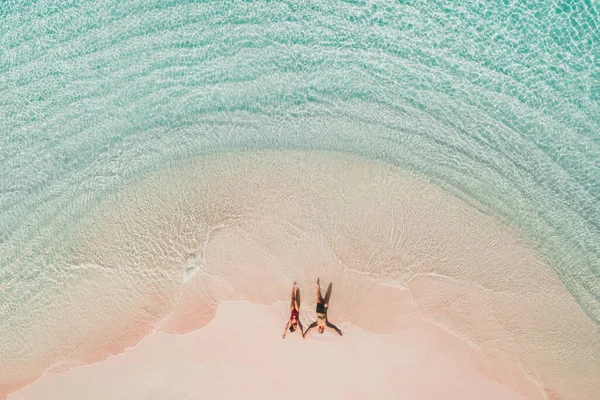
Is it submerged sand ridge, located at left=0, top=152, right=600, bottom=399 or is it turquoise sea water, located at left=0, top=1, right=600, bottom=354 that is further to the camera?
turquoise sea water, located at left=0, top=1, right=600, bottom=354

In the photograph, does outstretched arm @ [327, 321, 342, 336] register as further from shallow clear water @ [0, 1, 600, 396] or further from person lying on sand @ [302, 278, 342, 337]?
shallow clear water @ [0, 1, 600, 396]

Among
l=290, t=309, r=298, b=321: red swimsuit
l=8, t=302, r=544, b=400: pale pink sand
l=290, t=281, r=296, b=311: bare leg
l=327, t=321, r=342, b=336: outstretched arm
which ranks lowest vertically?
l=8, t=302, r=544, b=400: pale pink sand

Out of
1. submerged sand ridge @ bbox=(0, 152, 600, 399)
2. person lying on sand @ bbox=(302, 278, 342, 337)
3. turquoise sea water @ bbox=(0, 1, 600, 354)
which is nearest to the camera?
person lying on sand @ bbox=(302, 278, 342, 337)

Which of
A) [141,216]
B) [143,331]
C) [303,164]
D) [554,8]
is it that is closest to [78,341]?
[143,331]

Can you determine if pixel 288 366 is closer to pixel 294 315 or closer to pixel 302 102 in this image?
pixel 294 315

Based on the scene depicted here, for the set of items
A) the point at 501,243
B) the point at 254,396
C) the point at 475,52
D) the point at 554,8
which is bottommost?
the point at 254,396

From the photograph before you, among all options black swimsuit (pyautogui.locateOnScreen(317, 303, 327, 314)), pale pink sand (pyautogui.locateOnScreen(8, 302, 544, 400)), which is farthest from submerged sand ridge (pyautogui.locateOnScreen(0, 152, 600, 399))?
black swimsuit (pyautogui.locateOnScreen(317, 303, 327, 314))

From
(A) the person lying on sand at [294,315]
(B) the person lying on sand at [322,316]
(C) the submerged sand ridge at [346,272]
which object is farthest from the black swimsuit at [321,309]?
(A) the person lying on sand at [294,315]

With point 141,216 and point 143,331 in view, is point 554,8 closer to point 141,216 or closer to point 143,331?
point 141,216
